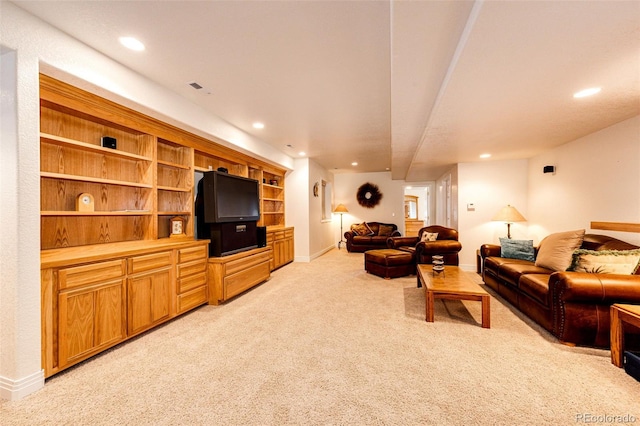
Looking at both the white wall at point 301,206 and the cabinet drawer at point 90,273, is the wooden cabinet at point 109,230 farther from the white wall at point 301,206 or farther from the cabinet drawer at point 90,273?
the white wall at point 301,206

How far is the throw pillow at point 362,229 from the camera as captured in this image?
8.04 m

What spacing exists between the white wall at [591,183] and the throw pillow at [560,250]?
0.43 meters

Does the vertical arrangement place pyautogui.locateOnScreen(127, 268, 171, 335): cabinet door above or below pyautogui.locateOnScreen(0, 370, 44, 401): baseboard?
above

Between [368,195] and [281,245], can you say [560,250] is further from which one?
[368,195]

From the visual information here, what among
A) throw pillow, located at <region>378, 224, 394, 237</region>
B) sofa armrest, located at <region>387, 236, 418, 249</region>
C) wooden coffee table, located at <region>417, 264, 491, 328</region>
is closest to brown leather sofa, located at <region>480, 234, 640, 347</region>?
wooden coffee table, located at <region>417, 264, 491, 328</region>

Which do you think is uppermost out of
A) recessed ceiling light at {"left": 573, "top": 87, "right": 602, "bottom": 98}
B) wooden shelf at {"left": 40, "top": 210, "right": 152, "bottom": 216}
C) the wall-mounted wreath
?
recessed ceiling light at {"left": 573, "top": 87, "right": 602, "bottom": 98}

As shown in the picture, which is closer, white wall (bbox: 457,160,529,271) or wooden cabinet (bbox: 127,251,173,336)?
wooden cabinet (bbox: 127,251,173,336)

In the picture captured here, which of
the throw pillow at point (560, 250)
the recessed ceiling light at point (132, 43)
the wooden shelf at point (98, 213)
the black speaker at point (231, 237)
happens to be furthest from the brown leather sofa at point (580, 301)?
the wooden shelf at point (98, 213)

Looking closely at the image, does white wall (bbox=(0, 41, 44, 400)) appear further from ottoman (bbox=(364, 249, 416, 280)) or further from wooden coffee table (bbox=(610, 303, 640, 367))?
ottoman (bbox=(364, 249, 416, 280))

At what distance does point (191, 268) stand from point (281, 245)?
101 inches

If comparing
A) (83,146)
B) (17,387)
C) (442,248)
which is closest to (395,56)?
(83,146)

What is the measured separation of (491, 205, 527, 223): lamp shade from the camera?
484cm

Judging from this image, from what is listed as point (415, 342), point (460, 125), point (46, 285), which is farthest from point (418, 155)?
point (46, 285)

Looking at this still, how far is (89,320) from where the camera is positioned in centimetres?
210
